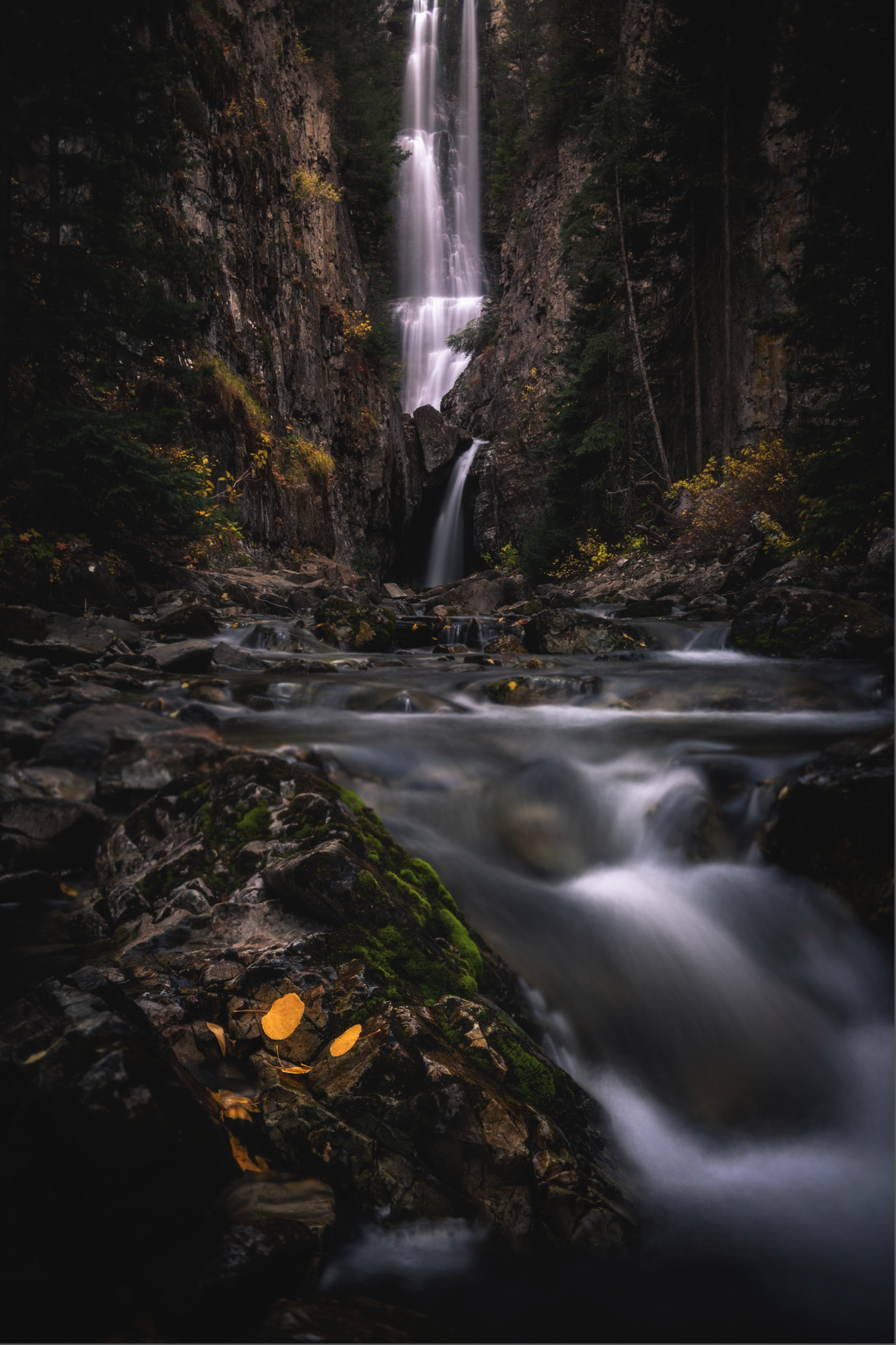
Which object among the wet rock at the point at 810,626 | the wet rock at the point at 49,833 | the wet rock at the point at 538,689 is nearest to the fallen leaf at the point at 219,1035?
the wet rock at the point at 49,833

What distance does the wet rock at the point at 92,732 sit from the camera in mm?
3963

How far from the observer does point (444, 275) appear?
140ft

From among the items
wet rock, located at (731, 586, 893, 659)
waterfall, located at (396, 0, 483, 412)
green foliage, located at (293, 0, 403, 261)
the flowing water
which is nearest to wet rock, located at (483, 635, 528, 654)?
wet rock, located at (731, 586, 893, 659)

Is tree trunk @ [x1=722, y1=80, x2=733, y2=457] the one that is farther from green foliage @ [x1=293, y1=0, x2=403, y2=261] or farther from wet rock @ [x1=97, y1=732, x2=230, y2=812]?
wet rock @ [x1=97, y1=732, x2=230, y2=812]

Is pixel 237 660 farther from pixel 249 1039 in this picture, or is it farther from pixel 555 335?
pixel 555 335

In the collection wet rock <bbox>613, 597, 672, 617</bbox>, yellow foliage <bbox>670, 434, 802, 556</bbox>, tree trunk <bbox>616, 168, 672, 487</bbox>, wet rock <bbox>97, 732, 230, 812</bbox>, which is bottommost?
wet rock <bbox>97, 732, 230, 812</bbox>

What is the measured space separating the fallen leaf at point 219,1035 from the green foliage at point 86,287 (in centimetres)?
779

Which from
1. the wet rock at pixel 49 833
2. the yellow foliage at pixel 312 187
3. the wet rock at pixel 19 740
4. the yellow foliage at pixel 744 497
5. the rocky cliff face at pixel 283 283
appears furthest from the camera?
the yellow foliage at pixel 312 187

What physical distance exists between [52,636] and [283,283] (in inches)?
611

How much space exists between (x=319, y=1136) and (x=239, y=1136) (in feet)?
0.71

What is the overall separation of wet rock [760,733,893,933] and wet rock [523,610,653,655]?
270 inches

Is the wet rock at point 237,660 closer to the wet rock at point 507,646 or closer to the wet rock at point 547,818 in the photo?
the wet rock at point 507,646

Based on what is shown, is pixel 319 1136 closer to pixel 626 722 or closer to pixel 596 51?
pixel 626 722

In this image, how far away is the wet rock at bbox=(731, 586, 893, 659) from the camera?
279 inches
